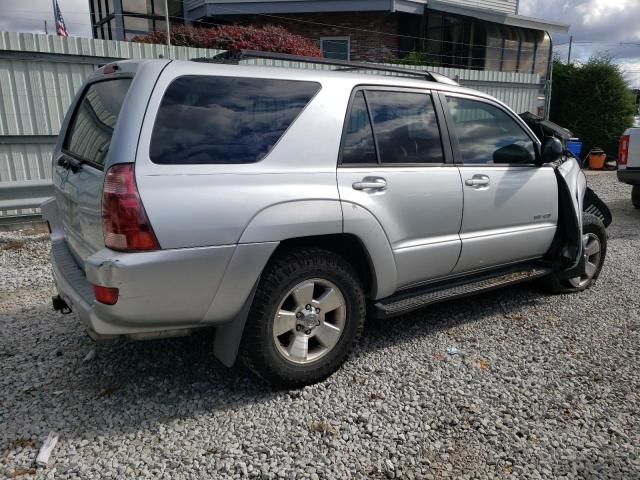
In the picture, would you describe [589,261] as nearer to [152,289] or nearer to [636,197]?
[152,289]

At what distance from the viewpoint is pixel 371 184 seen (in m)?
3.13

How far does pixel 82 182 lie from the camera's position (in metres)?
2.78

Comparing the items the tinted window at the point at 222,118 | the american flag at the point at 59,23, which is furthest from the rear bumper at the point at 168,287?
the american flag at the point at 59,23

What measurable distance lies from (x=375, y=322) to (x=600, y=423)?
174cm

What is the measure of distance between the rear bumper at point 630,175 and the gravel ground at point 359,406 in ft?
17.7

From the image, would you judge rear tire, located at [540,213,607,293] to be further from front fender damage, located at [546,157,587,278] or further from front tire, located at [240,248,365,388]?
front tire, located at [240,248,365,388]

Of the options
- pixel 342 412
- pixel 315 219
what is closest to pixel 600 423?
pixel 342 412

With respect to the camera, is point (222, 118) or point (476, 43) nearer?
point (222, 118)

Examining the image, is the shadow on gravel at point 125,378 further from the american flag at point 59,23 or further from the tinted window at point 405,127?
the american flag at point 59,23

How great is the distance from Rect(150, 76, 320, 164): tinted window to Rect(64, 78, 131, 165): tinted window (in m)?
0.33

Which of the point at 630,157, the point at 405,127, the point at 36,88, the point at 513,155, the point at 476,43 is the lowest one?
the point at 630,157

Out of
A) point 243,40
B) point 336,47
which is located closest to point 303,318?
point 243,40

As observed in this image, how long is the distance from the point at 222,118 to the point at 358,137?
35.1 inches

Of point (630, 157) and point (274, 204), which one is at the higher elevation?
point (274, 204)
